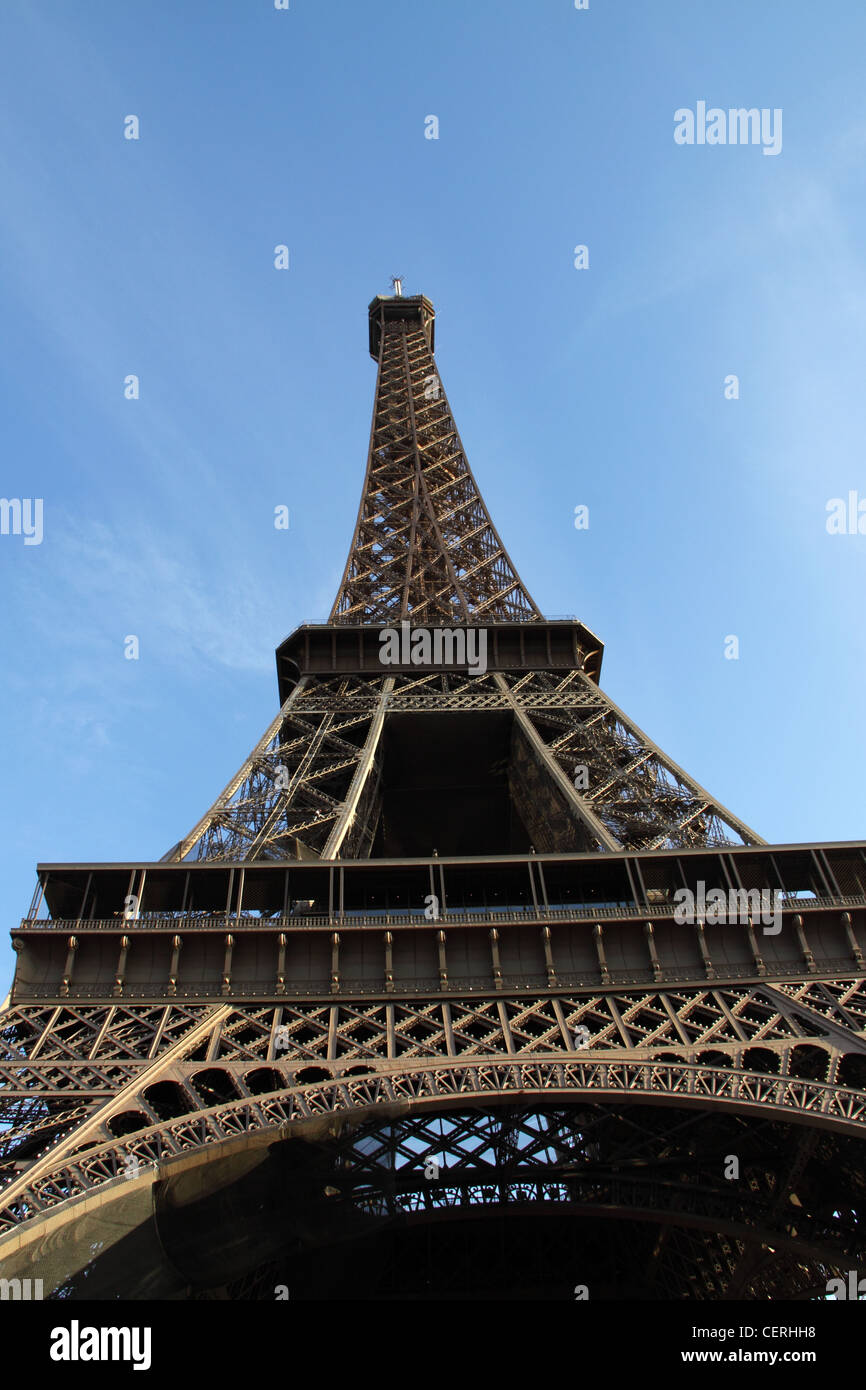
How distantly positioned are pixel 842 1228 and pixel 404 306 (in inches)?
2551

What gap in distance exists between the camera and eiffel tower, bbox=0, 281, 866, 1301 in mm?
17359

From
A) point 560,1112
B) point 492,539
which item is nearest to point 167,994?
point 560,1112

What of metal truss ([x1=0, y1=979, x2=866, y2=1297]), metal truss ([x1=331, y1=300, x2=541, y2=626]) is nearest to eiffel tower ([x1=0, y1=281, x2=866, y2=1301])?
metal truss ([x1=0, y1=979, x2=866, y2=1297])

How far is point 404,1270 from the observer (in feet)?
89.1

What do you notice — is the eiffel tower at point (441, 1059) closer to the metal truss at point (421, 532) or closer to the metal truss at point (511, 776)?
the metal truss at point (511, 776)

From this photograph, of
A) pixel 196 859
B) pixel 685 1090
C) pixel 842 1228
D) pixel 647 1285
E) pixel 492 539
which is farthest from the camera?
pixel 492 539

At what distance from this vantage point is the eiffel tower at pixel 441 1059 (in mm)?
17359

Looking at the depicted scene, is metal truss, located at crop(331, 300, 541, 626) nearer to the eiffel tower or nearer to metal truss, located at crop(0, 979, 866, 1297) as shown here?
the eiffel tower

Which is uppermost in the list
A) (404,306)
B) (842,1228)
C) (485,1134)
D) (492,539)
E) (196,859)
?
(404,306)

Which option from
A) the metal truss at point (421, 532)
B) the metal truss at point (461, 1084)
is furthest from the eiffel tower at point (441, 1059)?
the metal truss at point (421, 532)
